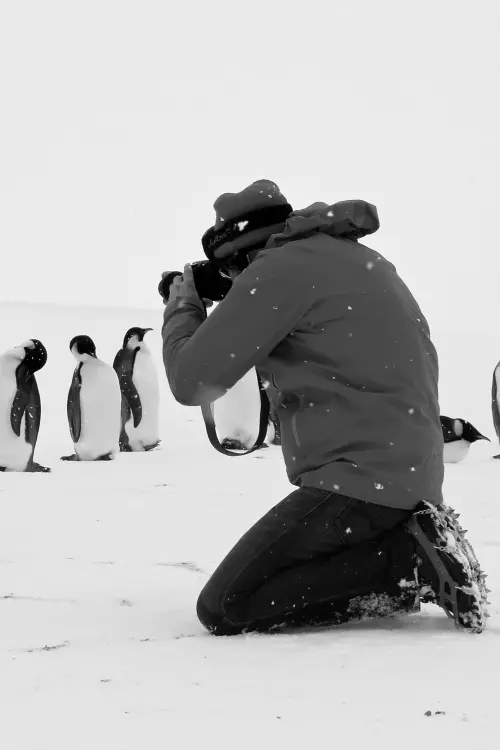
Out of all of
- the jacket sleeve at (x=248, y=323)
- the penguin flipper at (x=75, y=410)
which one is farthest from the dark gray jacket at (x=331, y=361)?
the penguin flipper at (x=75, y=410)

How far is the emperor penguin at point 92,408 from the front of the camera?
7.67 m

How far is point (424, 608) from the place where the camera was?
253 cm

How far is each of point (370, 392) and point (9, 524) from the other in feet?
6.73

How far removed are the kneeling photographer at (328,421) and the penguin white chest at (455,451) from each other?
5.56 meters

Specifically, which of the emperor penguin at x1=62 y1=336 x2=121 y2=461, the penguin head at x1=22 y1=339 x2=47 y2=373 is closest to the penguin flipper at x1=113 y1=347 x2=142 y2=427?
the emperor penguin at x1=62 y1=336 x2=121 y2=461

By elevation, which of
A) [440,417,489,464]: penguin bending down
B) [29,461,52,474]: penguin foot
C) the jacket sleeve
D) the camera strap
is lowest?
[29,461,52,474]: penguin foot

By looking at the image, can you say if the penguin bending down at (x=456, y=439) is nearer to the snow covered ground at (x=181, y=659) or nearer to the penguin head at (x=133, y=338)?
the penguin head at (x=133, y=338)

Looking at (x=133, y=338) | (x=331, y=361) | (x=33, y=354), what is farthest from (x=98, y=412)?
(x=331, y=361)

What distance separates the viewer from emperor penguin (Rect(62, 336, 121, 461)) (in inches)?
302

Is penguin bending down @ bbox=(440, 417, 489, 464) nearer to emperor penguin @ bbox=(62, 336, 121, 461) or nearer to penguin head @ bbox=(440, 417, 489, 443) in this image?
penguin head @ bbox=(440, 417, 489, 443)

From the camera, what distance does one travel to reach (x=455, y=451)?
776 centimetres

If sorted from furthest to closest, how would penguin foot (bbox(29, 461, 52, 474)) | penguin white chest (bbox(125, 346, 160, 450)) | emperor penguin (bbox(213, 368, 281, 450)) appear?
penguin white chest (bbox(125, 346, 160, 450))
emperor penguin (bbox(213, 368, 281, 450))
penguin foot (bbox(29, 461, 52, 474))

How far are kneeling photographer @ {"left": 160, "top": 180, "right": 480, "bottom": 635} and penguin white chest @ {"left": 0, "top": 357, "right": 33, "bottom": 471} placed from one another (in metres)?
4.96

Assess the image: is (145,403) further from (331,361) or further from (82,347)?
(331,361)
